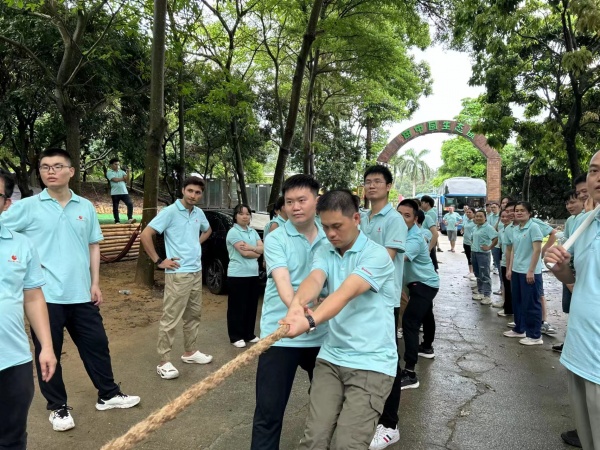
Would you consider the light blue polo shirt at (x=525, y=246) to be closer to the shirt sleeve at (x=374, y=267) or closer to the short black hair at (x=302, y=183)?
the short black hair at (x=302, y=183)

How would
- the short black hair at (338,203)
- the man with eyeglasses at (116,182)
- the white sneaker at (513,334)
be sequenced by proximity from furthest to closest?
1. the man with eyeglasses at (116,182)
2. the white sneaker at (513,334)
3. the short black hair at (338,203)

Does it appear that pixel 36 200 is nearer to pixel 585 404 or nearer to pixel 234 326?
pixel 234 326

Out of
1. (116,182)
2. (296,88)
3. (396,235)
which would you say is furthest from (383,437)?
(116,182)

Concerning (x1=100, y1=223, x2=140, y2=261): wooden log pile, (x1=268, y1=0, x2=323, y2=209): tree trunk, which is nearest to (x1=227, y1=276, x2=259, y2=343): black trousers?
(x1=268, y1=0, x2=323, y2=209): tree trunk

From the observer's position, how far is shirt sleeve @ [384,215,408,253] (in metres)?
3.35

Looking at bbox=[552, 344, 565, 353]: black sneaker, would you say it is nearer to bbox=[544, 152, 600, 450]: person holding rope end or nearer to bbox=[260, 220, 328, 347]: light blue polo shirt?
bbox=[544, 152, 600, 450]: person holding rope end

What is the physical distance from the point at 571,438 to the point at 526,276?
2.62 m

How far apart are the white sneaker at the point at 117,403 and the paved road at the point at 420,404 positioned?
51 mm

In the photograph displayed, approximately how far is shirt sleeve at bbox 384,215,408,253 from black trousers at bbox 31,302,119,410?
2219mm

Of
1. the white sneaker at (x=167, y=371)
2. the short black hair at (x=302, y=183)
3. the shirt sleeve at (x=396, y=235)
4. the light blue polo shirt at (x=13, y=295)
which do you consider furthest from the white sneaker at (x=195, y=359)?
the short black hair at (x=302, y=183)

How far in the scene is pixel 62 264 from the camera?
319cm

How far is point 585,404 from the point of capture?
2092mm

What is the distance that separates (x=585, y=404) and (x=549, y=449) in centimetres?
123

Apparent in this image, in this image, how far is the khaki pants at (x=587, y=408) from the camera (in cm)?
198
